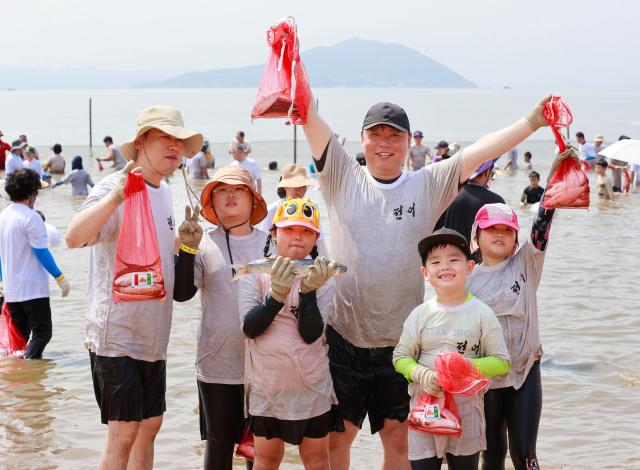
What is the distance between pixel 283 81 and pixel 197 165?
22.3 m

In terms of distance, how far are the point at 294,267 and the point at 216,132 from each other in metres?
65.5

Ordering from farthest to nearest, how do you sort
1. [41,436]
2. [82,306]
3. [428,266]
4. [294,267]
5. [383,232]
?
[82,306]
[41,436]
[383,232]
[428,266]
[294,267]

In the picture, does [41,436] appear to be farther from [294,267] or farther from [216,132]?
[216,132]

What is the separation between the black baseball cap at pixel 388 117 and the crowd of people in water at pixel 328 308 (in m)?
0.01

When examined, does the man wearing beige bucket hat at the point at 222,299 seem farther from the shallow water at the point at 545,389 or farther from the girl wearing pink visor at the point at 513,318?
the shallow water at the point at 545,389

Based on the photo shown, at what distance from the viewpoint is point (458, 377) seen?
3.91 meters

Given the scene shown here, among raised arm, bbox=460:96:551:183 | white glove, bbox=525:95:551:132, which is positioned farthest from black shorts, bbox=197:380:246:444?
white glove, bbox=525:95:551:132

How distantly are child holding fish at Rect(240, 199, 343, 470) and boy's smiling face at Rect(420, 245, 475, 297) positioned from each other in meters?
0.55

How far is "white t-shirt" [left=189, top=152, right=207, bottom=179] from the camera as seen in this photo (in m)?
26.2

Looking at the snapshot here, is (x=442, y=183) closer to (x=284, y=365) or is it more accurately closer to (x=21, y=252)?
(x=284, y=365)

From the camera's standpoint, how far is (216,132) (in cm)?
6844

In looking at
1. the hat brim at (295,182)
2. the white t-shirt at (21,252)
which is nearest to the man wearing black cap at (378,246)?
the hat brim at (295,182)

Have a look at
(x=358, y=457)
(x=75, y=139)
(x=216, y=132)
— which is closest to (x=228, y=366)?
(x=358, y=457)

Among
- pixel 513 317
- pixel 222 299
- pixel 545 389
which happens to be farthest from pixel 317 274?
pixel 545 389
